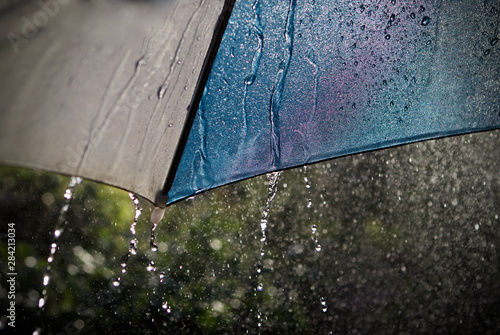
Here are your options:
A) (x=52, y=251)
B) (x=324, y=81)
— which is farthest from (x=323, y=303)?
(x=324, y=81)

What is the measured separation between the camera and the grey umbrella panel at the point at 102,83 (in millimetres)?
855

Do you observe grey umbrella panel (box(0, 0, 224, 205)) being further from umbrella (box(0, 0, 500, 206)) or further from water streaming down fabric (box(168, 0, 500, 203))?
water streaming down fabric (box(168, 0, 500, 203))

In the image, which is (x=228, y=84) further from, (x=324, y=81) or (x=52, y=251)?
(x=52, y=251)

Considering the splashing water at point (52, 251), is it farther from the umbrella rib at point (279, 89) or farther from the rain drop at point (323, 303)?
the umbrella rib at point (279, 89)

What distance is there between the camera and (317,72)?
1318 millimetres

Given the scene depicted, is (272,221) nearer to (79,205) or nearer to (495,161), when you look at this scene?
(79,205)

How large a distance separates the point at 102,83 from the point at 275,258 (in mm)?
3620

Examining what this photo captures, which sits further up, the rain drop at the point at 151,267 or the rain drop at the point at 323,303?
the rain drop at the point at 323,303

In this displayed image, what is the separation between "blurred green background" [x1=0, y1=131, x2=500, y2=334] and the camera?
4168mm

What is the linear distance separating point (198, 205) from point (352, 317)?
82.8 inches

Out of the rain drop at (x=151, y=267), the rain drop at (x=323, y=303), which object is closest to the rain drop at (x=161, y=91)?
the rain drop at (x=151, y=267)

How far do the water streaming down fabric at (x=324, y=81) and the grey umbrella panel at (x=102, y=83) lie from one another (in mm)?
111

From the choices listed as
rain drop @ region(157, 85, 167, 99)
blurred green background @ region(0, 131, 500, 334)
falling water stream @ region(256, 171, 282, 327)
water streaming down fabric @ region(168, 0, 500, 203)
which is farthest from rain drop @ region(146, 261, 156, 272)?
rain drop @ region(157, 85, 167, 99)

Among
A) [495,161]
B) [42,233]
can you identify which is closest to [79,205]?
[42,233]
